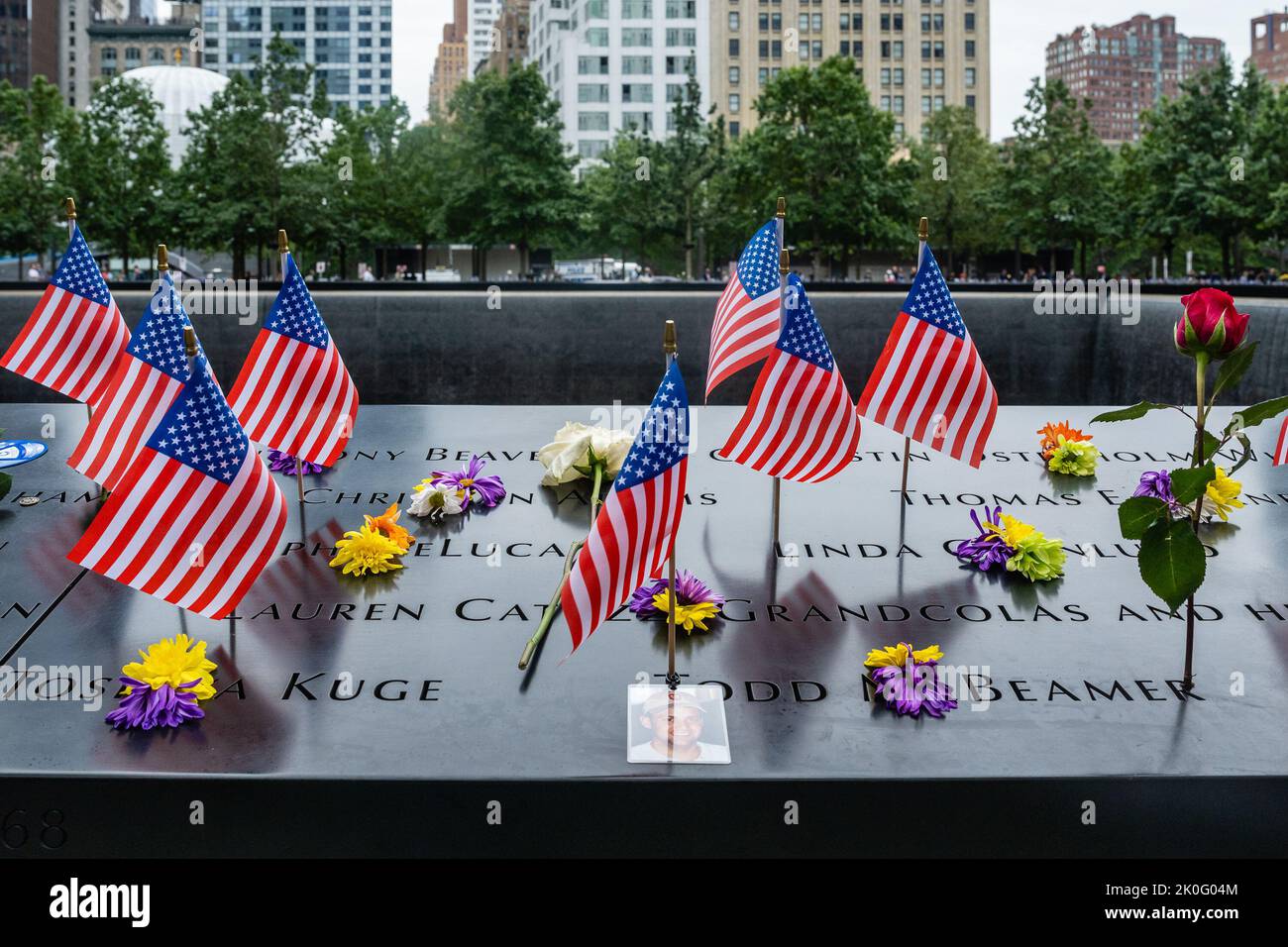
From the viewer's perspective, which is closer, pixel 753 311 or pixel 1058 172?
pixel 753 311

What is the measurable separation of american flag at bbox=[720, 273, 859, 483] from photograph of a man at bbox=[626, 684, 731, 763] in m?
2.06

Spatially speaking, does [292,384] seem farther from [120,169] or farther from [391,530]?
[120,169]

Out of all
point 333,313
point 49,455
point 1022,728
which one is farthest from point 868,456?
point 333,313

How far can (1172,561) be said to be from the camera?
13.5 ft

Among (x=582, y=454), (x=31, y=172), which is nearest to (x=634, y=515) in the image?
(x=582, y=454)

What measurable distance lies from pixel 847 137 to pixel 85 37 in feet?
436

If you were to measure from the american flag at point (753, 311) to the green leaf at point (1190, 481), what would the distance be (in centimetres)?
296

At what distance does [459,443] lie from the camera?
897 cm

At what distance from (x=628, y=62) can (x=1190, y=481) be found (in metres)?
104

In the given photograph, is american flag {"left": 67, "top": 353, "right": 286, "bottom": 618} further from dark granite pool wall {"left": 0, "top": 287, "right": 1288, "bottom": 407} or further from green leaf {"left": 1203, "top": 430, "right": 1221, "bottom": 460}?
dark granite pool wall {"left": 0, "top": 287, "right": 1288, "bottom": 407}

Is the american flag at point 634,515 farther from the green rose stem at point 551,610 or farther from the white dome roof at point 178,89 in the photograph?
the white dome roof at point 178,89

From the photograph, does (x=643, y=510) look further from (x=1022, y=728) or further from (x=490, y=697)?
(x=1022, y=728)
